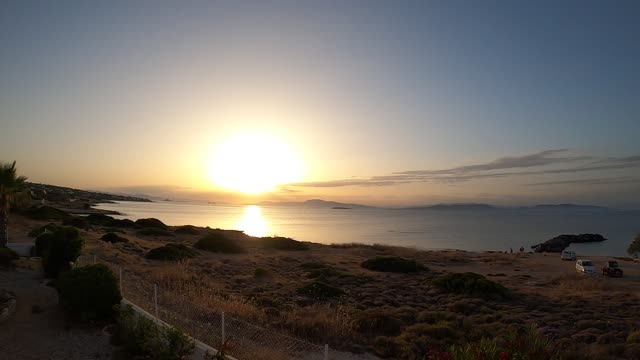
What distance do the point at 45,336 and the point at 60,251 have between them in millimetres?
7866

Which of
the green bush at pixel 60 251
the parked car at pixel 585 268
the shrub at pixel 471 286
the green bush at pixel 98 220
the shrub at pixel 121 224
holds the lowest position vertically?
the parked car at pixel 585 268

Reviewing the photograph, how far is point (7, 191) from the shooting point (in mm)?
25453

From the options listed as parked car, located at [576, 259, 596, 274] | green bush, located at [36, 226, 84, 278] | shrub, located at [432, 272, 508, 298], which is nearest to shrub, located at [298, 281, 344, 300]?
shrub, located at [432, 272, 508, 298]

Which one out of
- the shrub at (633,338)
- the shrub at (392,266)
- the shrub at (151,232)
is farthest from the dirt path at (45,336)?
the shrub at (151,232)

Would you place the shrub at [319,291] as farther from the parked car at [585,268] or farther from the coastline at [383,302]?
the parked car at [585,268]

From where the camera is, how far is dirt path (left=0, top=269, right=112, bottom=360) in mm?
10328

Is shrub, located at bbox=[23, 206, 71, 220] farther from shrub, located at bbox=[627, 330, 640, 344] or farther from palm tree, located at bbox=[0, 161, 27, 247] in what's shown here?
shrub, located at bbox=[627, 330, 640, 344]

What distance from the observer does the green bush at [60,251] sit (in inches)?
720

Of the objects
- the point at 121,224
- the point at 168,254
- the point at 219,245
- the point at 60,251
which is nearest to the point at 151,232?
the point at 121,224

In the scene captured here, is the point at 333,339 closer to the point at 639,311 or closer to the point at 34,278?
the point at 34,278

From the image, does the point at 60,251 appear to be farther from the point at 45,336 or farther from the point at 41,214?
the point at 41,214

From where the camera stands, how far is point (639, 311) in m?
21.0

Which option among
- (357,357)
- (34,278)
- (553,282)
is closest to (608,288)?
(553,282)

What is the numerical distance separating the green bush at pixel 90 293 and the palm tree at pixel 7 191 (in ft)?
51.0
